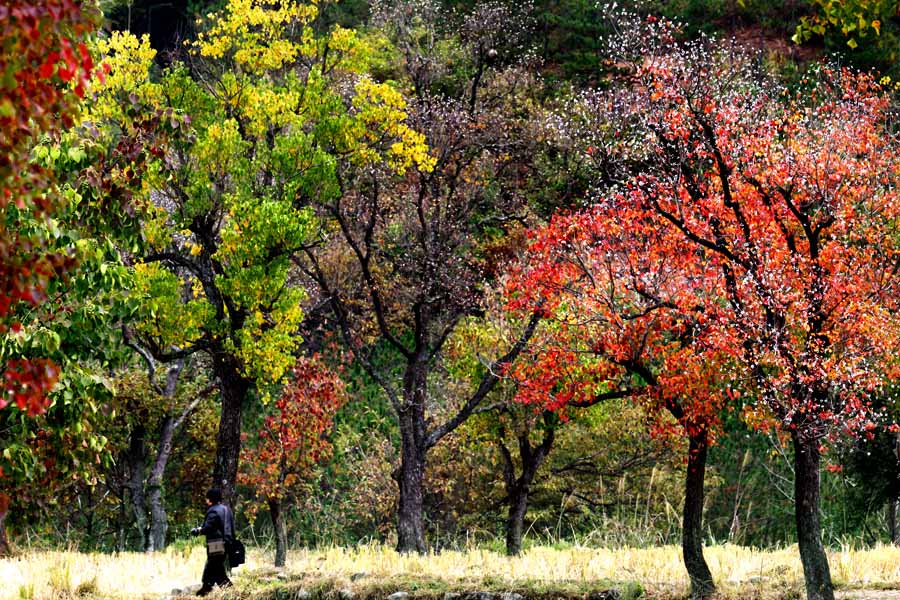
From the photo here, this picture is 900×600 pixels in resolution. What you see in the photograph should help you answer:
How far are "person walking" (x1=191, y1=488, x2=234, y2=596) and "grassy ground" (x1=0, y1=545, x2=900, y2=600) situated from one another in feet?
1.36

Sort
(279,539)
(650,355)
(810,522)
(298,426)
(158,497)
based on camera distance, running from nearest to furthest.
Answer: (810,522) < (650,355) < (279,539) < (298,426) < (158,497)

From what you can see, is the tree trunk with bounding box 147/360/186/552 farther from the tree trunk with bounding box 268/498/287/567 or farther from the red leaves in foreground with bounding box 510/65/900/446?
the red leaves in foreground with bounding box 510/65/900/446

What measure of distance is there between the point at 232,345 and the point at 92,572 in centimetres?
452

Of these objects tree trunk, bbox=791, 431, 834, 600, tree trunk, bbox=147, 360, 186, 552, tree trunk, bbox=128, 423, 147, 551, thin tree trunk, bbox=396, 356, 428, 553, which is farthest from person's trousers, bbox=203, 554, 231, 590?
tree trunk, bbox=128, 423, 147, 551

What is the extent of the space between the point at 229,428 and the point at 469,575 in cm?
600

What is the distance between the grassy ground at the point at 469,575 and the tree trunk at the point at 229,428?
172cm

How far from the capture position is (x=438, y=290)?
2547 cm

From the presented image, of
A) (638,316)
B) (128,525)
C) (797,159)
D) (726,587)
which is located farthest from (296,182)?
(128,525)

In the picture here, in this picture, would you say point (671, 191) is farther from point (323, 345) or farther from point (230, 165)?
point (323, 345)

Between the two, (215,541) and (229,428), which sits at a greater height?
(229,428)

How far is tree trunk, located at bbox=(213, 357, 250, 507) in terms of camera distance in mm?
19078

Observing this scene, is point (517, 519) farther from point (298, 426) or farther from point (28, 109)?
point (28, 109)

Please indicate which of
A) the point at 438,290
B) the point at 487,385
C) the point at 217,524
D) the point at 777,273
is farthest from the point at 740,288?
the point at 438,290

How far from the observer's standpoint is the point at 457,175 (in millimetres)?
24922
